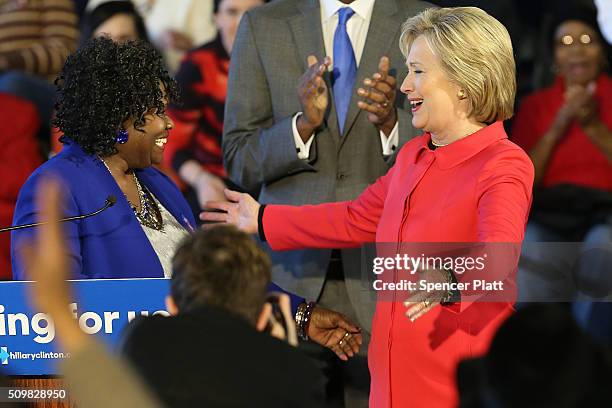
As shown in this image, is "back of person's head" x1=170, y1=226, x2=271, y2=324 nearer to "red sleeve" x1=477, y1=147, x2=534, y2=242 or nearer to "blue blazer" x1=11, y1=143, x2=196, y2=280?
"red sleeve" x1=477, y1=147, x2=534, y2=242

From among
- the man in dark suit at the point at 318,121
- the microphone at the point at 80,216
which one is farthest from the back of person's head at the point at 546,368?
the man in dark suit at the point at 318,121

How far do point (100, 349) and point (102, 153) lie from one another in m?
1.40

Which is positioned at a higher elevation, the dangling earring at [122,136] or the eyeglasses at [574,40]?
the eyeglasses at [574,40]

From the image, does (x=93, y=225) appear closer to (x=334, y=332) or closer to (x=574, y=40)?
(x=334, y=332)

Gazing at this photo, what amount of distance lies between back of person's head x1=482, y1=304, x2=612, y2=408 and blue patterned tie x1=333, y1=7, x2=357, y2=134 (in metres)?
2.21

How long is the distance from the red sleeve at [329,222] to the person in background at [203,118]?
4.34 feet

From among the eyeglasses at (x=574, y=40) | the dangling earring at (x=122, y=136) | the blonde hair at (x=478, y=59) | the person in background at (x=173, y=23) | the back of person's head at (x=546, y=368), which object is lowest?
the back of person's head at (x=546, y=368)

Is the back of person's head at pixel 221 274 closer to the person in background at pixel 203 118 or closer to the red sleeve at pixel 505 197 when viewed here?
the red sleeve at pixel 505 197

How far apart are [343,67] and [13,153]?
61.0 inches

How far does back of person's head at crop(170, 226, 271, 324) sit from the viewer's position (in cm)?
205

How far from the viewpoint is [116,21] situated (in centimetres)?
490

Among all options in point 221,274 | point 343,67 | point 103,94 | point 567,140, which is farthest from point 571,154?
point 221,274

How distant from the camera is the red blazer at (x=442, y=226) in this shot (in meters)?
2.82

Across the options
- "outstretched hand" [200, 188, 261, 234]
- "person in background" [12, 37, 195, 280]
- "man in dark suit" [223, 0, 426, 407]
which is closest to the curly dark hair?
"person in background" [12, 37, 195, 280]
